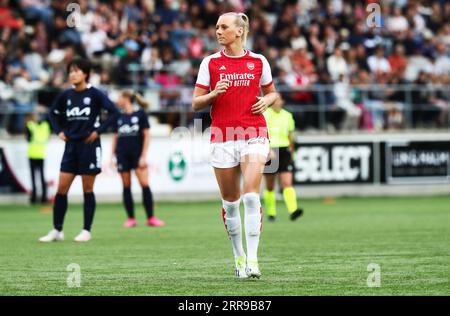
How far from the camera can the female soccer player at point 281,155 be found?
1908 cm

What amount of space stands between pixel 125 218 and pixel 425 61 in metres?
12.7

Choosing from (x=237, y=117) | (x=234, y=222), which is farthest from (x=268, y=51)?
(x=237, y=117)

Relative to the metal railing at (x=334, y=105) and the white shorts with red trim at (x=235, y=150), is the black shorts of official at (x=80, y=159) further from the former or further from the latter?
the metal railing at (x=334, y=105)

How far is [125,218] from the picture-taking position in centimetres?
2070

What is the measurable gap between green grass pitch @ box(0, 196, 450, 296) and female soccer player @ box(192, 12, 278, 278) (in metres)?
0.78

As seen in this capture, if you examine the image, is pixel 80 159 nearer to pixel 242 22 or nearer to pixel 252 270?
pixel 242 22

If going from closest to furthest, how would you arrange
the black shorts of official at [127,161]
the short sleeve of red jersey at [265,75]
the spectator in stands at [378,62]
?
the short sleeve of red jersey at [265,75] → the black shorts of official at [127,161] → the spectator in stands at [378,62]

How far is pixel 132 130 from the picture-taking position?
60.1 feet

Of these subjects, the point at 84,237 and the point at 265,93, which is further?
the point at 84,237

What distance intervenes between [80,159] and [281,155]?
5477 mm

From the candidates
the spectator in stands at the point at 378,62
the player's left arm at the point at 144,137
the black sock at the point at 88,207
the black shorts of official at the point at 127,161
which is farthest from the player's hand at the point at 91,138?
the spectator in stands at the point at 378,62

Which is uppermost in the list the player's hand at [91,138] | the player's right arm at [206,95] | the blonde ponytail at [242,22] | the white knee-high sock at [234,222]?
the blonde ponytail at [242,22]
